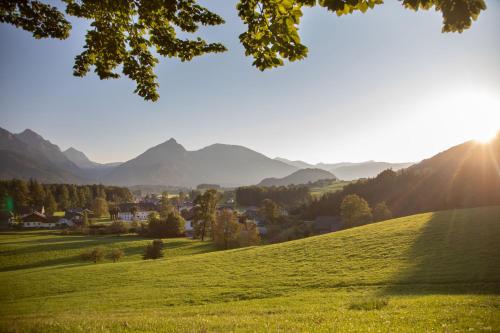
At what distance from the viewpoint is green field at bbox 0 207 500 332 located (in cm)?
1352

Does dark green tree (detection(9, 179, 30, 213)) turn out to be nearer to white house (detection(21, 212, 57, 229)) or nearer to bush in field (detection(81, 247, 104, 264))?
white house (detection(21, 212, 57, 229))

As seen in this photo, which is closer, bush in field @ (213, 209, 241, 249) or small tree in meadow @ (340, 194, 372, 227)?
bush in field @ (213, 209, 241, 249)

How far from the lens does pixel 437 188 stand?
371 ft

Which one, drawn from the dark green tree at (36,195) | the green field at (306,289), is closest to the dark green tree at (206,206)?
the green field at (306,289)

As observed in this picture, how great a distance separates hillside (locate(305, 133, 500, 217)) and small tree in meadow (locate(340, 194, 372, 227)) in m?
32.4

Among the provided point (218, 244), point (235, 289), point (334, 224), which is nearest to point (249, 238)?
point (218, 244)

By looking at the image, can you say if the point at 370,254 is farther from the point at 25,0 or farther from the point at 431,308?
the point at 25,0

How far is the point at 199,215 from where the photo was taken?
93.1 metres

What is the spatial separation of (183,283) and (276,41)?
33167mm

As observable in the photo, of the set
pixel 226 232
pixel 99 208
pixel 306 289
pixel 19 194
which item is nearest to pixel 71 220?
pixel 99 208

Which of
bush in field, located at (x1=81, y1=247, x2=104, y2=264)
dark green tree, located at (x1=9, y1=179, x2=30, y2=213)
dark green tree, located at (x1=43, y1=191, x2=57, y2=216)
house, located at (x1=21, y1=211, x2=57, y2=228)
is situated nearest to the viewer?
bush in field, located at (x1=81, y1=247, x2=104, y2=264)

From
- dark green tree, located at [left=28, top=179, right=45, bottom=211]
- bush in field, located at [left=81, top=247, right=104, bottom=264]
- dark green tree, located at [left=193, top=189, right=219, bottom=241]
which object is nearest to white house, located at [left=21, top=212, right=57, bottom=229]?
dark green tree, located at [left=28, top=179, right=45, bottom=211]

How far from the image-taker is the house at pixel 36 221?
142 m

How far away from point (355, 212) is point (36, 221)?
149548mm
